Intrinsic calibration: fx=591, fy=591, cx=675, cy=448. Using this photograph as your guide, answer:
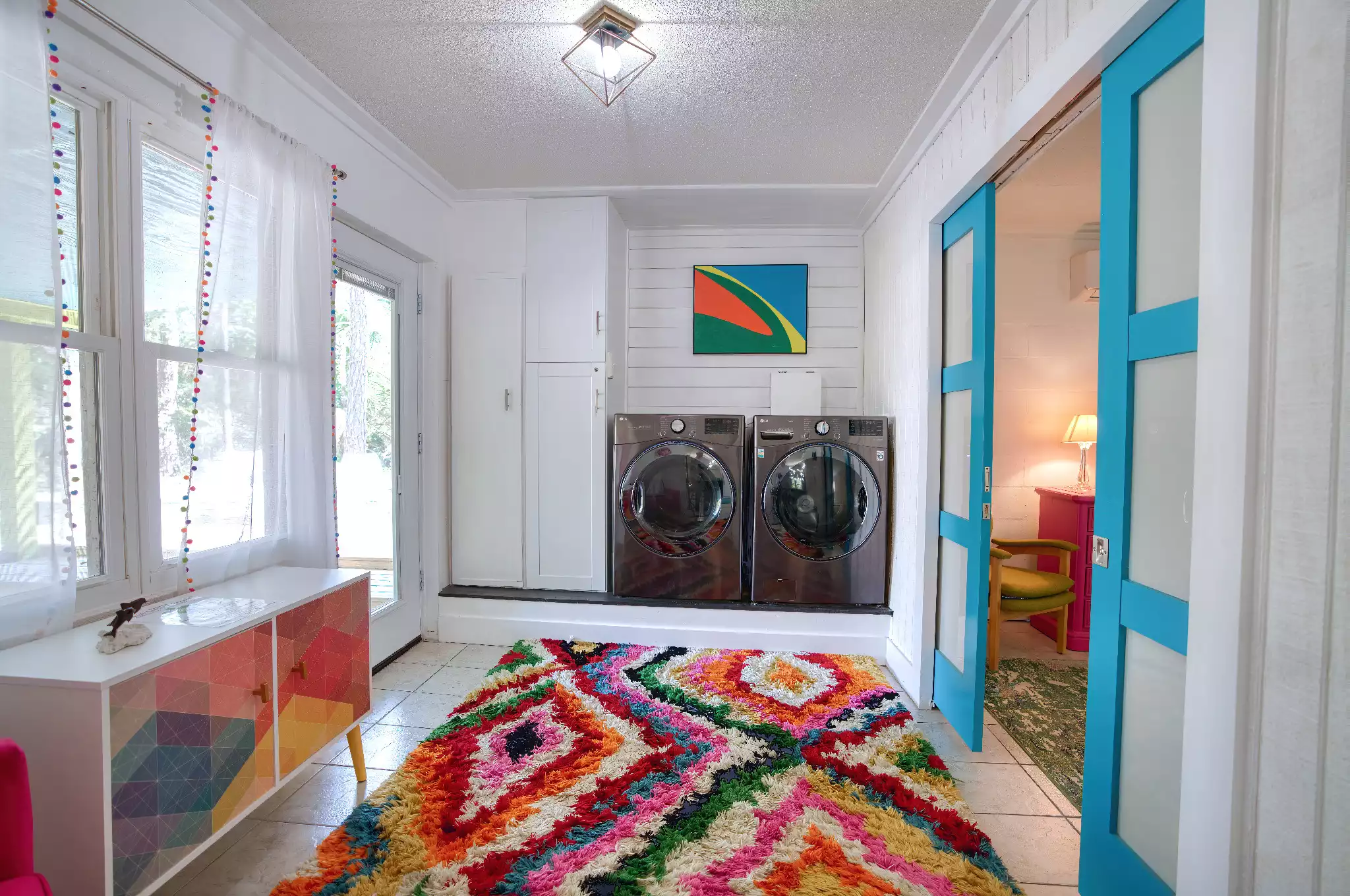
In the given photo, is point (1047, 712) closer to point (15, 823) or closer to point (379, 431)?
point (15, 823)

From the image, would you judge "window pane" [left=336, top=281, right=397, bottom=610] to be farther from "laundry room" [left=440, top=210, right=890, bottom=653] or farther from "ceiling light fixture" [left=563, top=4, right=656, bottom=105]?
"ceiling light fixture" [left=563, top=4, right=656, bottom=105]

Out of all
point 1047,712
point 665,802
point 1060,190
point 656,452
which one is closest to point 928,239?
point 1060,190

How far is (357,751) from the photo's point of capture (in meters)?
1.95

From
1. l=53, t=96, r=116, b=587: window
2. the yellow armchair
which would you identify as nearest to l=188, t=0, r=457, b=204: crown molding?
l=53, t=96, r=116, b=587: window

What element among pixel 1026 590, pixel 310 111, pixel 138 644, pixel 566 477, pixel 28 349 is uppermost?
pixel 310 111

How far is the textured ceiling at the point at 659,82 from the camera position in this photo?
5.82ft

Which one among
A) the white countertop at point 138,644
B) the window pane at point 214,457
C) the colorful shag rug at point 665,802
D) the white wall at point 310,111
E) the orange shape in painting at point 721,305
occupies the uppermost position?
the white wall at point 310,111

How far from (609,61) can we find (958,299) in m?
1.54

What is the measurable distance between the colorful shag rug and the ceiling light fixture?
231 cm

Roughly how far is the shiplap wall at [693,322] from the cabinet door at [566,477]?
0.58 m

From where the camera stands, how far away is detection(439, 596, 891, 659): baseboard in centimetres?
299

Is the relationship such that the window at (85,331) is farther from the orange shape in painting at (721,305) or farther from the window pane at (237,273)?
the orange shape in painting at (721,305)

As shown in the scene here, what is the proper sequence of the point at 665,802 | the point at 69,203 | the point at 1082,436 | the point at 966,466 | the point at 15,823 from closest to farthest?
the point at 15,823
the point at 69,203
the point at 665,802
the point at 966,466
the point at 1082,436

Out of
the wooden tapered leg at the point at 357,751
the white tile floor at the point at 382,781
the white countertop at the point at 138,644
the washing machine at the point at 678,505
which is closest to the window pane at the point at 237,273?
the white countertop at the point at 138,644
